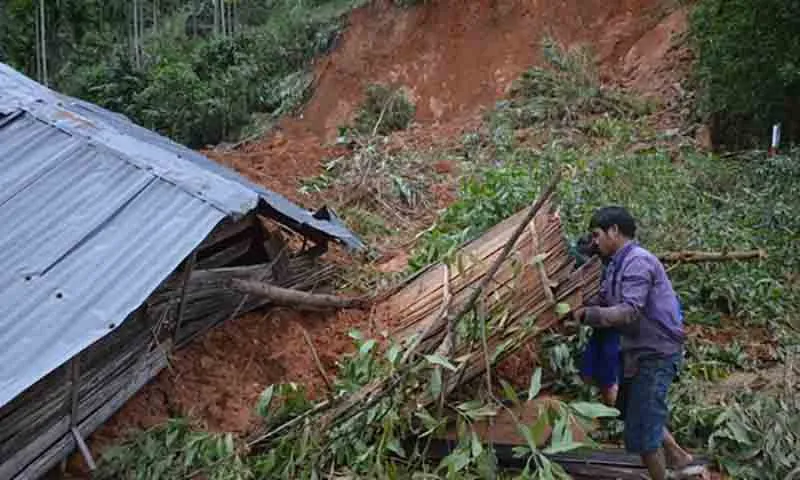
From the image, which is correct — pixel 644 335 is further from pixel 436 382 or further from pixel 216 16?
pixel 216 16

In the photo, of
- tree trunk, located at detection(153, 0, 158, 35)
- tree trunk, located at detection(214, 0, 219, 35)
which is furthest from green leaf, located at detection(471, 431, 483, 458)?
tree trunk, located at detection(153, 0, 158, 35)

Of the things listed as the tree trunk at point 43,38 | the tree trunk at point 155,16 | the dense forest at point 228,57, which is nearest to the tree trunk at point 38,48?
the dense forest at point 228,57

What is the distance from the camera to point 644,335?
3.47 meters

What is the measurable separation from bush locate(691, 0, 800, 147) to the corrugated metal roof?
206 inches

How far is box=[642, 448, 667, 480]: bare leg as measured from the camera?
350cm

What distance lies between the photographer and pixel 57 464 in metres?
3.82

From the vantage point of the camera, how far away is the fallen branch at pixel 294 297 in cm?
462

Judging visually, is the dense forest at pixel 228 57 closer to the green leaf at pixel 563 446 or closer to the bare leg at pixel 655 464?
the bare leg at pixel 655 464

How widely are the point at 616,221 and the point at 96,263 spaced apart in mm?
2422

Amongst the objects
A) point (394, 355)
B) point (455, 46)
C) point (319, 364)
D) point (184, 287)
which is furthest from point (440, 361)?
point (455, 46)

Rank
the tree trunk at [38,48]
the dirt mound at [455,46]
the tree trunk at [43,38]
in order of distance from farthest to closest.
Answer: the tree trunk at [38,48]
the tree trunk at [43,38]
the dirt mound at [455,46]

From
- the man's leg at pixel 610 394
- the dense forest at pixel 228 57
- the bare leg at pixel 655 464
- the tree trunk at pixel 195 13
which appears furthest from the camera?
the tree trunk at pixel 195 13

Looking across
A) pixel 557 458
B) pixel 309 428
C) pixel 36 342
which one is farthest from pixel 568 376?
pixel 36 342

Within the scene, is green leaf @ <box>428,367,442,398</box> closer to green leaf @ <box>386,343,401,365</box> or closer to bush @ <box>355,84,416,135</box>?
green leaf @ <box>386,343,401,365</box>
